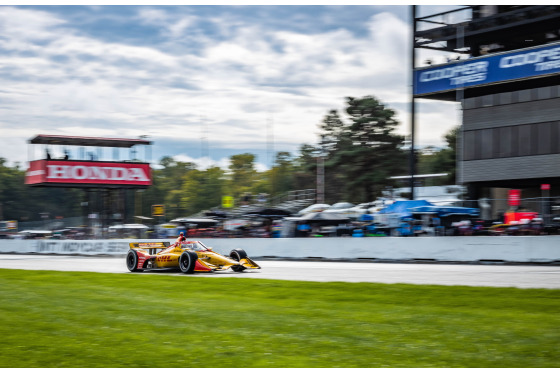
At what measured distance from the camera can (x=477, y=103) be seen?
1577 inches

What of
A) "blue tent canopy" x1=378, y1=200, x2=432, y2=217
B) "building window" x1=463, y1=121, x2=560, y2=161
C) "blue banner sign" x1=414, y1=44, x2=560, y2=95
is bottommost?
"blue tent canopy" x1=378, y1=200, x2=432, y2=217

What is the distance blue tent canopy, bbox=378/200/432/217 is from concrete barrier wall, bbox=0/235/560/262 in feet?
7.16

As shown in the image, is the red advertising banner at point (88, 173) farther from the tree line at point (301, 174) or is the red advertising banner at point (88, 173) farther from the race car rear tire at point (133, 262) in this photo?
the race car rear tire at point (133, 262)

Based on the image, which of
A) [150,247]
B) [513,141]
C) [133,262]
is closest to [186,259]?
[150,247]

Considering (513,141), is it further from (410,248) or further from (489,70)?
(410,248)

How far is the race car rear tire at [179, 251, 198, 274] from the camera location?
18938mm

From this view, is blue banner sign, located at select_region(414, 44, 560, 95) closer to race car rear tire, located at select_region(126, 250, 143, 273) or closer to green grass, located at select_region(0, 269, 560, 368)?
race car rear tire, located at select_region(126, 250, 143, 273)

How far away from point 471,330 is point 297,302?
3.82 metres

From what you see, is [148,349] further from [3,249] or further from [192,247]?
[3,249]

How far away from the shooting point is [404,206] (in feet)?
93.0

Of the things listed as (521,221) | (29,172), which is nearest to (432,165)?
(29,172)

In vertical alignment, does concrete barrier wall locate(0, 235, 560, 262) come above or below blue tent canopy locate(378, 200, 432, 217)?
below

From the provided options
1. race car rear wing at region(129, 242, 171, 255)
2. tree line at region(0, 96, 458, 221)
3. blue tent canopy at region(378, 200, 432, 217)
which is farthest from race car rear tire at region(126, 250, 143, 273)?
tree line at region(0, 96, 458, 221)

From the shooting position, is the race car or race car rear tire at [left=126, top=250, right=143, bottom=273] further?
race car rear tire at [left=126, top=250, right=143, bottom=273]
